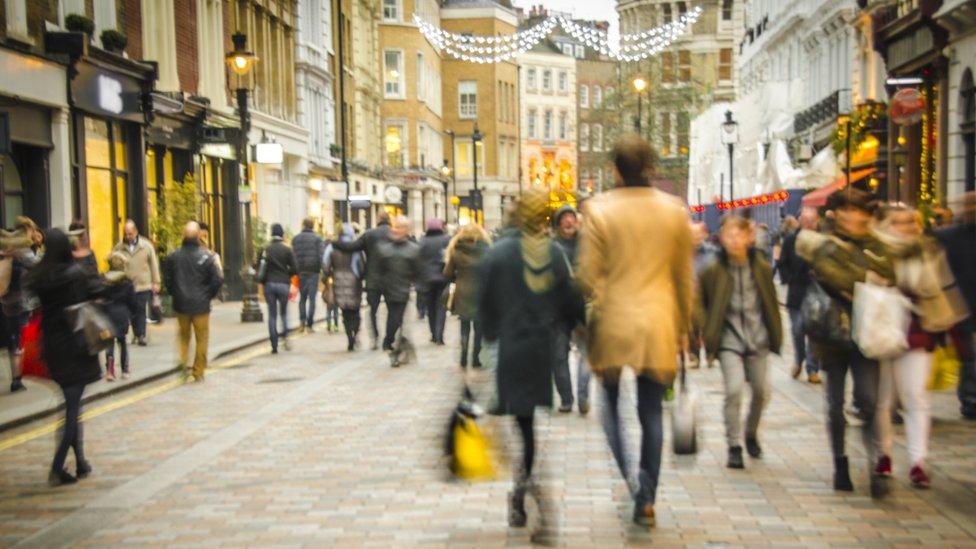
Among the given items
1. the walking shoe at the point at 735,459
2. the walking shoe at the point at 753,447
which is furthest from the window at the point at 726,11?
the walking shoe at the point at 735,459

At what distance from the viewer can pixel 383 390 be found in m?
14.6

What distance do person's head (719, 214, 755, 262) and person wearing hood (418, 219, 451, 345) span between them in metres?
10.6

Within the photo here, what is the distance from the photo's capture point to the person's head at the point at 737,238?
920 cm

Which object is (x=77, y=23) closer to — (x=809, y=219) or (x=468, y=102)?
(x=809, y=219)

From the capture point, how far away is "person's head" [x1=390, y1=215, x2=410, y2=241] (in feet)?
59.2

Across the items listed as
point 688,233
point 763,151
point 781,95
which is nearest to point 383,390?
point 688,233

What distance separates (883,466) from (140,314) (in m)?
13.1

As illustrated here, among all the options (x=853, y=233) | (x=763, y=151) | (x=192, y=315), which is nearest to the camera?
(x=853, y=233)

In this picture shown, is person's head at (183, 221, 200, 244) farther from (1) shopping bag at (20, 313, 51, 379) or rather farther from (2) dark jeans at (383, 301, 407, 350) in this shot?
(1) shopping bag at (20, 313, 51, 379)

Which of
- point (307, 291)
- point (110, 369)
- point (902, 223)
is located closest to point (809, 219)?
point (902, 223)

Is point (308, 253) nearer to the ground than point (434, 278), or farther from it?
farther from it

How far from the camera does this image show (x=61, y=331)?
9.23 m

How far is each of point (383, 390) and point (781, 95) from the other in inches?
1281

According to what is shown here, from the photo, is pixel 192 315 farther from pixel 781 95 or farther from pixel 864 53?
pixel 781 95
